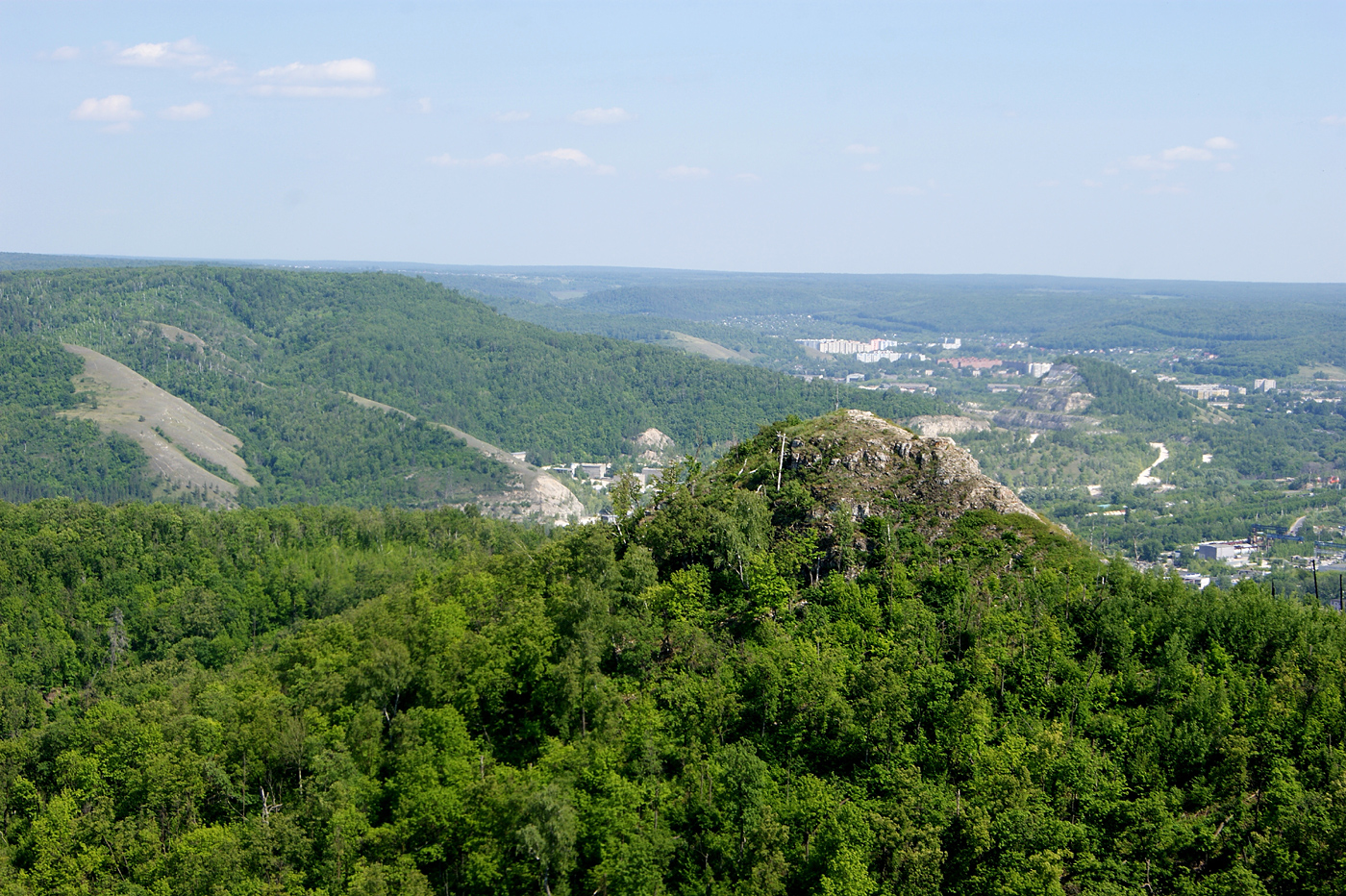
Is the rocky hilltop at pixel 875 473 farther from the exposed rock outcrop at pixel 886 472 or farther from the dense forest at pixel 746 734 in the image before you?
the dense forest at pixel 746 734

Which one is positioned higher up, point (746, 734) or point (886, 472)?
point (886, 472)

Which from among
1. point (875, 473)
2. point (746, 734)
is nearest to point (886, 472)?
point (875, 473)

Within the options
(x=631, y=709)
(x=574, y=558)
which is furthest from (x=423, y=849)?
(x=574, y=558)

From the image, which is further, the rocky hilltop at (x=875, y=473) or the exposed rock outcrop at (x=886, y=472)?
the exposed rock outcrop at (x=886, y=472)

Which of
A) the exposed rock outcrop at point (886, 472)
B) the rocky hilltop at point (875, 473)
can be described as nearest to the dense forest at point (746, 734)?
the rocky hilltop at point (875, 473)

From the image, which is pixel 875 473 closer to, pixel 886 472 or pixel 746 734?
pixel 886 472

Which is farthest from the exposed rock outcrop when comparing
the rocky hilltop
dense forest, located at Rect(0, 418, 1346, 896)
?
dense forest, located at Rect(0, 418, 1346, 896)
